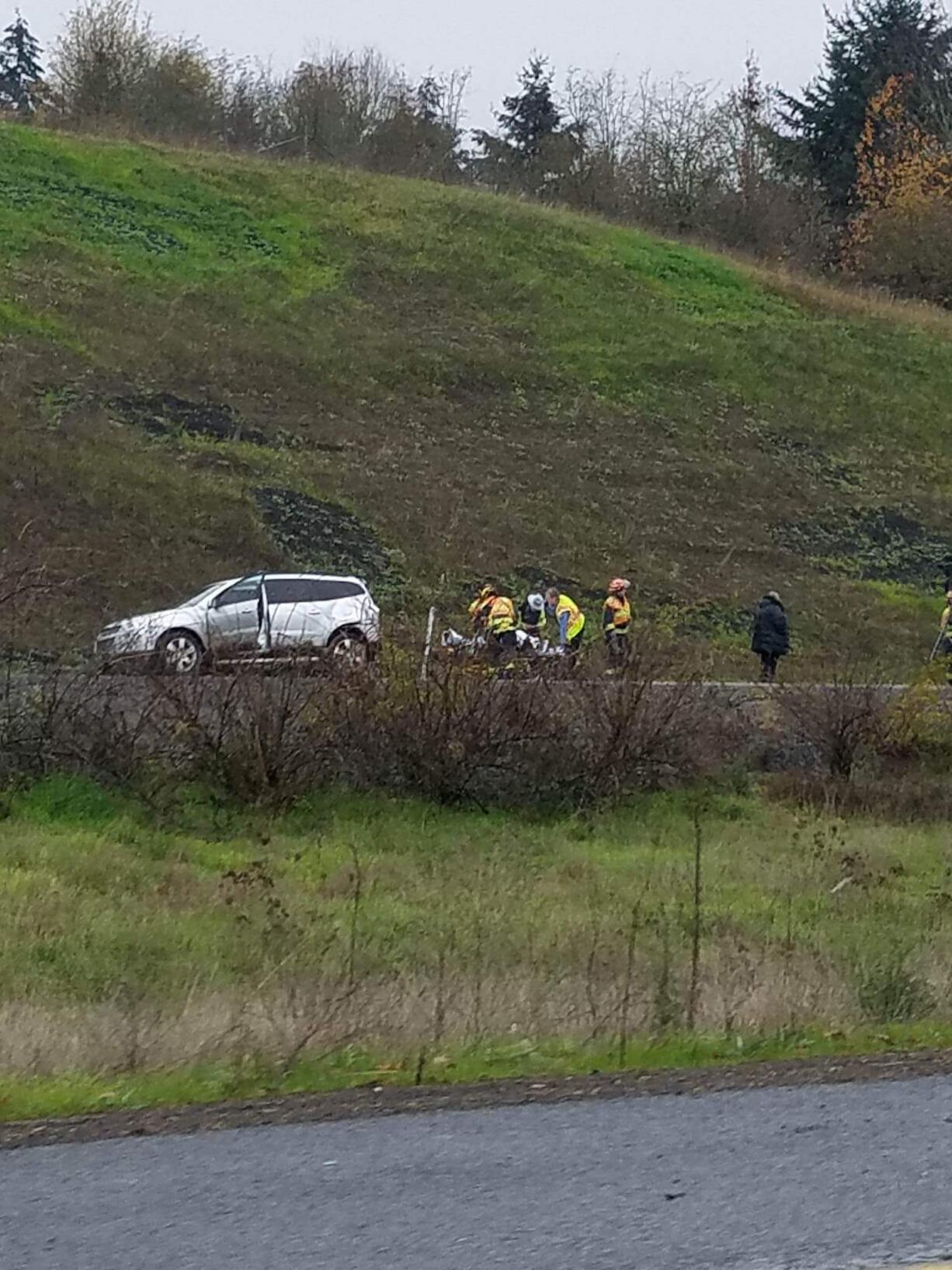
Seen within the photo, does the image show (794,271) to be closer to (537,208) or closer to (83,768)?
(537,208)

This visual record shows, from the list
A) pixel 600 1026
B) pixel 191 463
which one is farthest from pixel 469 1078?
pixel 191 463

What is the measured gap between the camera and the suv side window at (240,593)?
922 inches

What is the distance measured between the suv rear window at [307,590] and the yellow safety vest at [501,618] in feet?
9.53

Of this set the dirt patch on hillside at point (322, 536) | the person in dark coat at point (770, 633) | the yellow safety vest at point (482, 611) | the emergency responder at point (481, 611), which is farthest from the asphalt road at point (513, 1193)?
the dirt patch on hillside at point (322, 536)

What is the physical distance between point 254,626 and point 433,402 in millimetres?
17092

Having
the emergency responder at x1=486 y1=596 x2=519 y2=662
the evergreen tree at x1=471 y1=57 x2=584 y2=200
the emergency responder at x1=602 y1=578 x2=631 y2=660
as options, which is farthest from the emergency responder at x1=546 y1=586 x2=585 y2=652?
the evergreen tree at x1=471 y1=57 x2=584 y2=200

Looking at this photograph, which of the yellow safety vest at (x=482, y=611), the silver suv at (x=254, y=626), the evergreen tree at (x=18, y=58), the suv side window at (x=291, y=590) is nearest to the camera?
the silver suv at (x=254, y=626)

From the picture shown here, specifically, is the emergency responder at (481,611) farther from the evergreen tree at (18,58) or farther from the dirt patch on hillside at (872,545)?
the evergreen tree at (18,58)

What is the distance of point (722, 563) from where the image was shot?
34.0m

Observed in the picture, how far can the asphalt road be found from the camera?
16.3 ft

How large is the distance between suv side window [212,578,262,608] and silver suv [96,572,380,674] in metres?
0.01

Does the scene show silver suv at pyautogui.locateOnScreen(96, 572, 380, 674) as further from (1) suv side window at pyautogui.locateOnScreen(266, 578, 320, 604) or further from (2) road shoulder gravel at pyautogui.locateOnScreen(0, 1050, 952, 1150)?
(2) road shoulder gravel at pyautogui.locateOnScreen(0, 1050, 952, 1150)

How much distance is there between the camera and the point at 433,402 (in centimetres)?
3897

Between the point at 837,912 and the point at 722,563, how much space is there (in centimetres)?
1939
